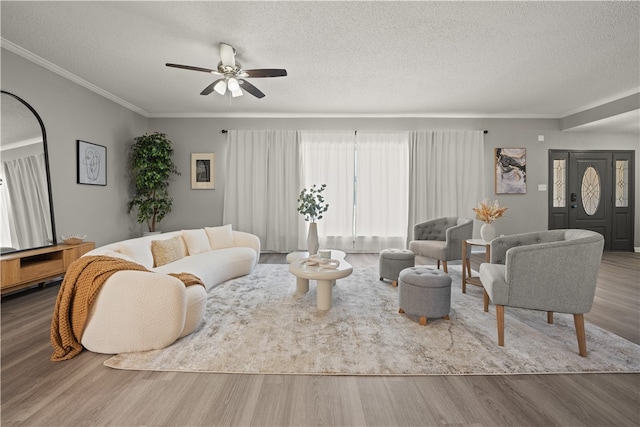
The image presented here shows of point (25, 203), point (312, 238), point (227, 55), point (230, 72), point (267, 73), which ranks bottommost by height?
point (312, 238)

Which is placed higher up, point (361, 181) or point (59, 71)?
point (59, 71)

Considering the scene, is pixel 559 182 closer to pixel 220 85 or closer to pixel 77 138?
pixel 220 85

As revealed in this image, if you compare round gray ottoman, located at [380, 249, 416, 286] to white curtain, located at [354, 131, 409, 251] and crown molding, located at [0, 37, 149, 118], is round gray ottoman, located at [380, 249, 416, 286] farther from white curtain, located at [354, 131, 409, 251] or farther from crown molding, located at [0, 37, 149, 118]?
crown molding, located at [0, 37, 149, 118]

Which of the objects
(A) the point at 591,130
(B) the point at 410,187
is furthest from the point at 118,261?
(A) the point at 591,130

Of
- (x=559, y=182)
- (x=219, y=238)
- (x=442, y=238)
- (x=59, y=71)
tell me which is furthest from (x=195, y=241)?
(x=559, y=182)

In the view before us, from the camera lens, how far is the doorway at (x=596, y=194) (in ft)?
20.7

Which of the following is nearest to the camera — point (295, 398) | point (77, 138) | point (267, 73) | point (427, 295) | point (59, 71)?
point (295, 398)

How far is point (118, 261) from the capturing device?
236cm

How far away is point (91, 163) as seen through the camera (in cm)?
470

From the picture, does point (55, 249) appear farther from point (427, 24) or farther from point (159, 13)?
point (427, 24)

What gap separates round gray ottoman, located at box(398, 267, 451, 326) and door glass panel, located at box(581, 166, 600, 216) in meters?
5.79

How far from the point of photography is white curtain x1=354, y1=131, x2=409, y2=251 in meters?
6.22

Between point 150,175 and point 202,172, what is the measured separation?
39.5 inches

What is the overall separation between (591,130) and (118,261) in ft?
27.0
